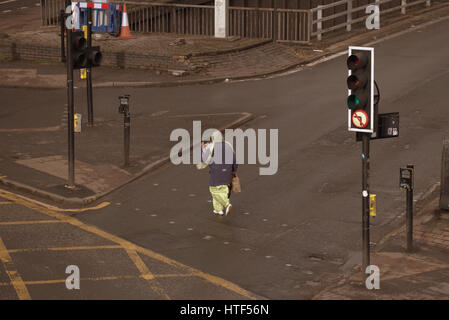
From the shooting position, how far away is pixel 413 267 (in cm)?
1333

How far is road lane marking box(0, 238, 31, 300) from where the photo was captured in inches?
477

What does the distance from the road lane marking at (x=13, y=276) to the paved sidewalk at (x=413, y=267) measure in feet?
12.8

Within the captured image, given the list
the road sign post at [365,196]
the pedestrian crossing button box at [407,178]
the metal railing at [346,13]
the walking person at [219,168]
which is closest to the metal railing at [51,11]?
the metal railing at [346,13]

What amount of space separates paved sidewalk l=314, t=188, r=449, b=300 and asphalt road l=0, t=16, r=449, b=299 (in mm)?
376

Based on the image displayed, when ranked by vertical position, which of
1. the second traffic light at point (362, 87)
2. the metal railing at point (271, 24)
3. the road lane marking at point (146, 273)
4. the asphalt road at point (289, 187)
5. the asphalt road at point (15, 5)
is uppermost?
the asphalt road at point (15, 5)

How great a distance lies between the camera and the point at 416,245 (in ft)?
47.0

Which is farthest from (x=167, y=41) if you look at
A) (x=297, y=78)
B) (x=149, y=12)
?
(x=297, y=78)

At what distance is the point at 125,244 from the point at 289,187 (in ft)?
13.7

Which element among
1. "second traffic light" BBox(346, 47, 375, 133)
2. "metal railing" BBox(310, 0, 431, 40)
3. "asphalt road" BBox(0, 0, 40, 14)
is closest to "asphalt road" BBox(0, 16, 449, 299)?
"second traffic light" BBox(346, 47, 375, 133)

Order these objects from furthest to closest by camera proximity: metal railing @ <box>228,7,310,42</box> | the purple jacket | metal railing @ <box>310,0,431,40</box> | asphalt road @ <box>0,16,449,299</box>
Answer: metal railing @ <box>310,0,431,40</box> < metal railing @ <box>228,7,310,42</box> < the purple jacket < asphalt road @ <box>0,16,449,299</box>

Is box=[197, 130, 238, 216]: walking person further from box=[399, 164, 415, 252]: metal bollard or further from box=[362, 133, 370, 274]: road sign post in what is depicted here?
box=[362, 133, 370, 274]: road sign post

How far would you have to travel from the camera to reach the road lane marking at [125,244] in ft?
41.3

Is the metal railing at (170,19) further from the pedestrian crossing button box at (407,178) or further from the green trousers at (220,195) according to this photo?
the pedestrian crossing button box at (407,178)

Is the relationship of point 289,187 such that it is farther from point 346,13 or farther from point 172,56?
point 346,13
